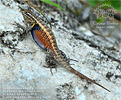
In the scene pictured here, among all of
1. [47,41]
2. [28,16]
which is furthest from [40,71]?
[28,16]

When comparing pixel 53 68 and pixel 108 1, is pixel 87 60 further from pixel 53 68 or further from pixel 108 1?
pixel 108 1

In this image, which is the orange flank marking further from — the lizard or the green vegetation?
the green vegetation

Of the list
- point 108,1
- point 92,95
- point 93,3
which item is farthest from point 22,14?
point 108,1

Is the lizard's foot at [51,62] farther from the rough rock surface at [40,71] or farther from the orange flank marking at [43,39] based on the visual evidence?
the orange flank marking at [43,39]

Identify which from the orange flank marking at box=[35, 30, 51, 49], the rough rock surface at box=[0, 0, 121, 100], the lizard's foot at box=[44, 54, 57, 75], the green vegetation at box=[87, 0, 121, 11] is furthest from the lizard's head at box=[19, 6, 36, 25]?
the green vegetation at box=[87, 0, 121, 11]

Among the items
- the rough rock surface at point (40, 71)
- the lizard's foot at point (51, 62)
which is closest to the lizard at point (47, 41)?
the lizard's foot at point (51, 62)
